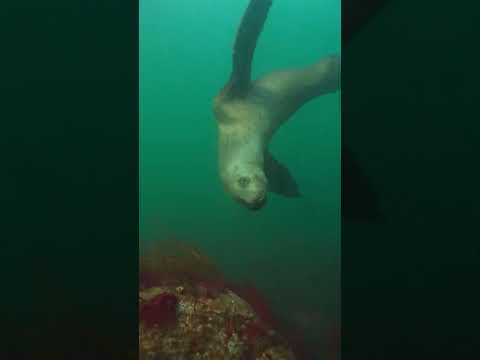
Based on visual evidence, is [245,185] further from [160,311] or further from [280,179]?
[160,311]

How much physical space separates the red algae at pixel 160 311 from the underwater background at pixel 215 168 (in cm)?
35

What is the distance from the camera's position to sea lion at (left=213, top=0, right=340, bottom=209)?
2822mm

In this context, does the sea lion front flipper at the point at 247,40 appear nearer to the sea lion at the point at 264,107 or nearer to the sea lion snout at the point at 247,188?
the sea lion at the point at 264,107

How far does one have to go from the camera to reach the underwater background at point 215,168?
106 inches

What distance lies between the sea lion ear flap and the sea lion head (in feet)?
0.19

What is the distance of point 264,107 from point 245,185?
0.70m
